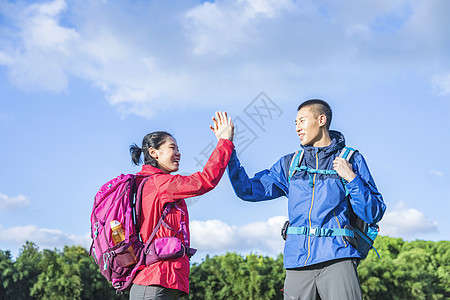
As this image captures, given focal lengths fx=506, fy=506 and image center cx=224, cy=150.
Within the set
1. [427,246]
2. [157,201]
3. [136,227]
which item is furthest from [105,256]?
[427,246]

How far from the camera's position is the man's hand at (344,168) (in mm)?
4008

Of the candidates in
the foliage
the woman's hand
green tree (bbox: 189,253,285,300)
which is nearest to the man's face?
the woman's hand

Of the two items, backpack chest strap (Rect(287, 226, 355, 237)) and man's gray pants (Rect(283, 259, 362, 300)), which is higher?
backpack chest strap (Rect(287, 226, 355, 237))

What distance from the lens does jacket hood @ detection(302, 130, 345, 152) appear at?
4.29 metres

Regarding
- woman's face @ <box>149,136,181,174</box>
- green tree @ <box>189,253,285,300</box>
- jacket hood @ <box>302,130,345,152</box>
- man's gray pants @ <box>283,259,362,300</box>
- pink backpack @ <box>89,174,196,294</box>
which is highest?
green tree @ <box>189,253,285,300</box>

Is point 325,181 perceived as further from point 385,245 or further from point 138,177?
point 385,245

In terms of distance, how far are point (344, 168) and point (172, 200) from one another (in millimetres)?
1389

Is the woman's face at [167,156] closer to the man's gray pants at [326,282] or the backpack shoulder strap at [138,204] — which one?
the backpack shoulder strap at [138,204]

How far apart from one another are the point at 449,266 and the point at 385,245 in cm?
479

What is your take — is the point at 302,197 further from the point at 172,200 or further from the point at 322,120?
the point at 172,200

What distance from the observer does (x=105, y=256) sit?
3.82 m

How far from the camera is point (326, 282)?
393 cm

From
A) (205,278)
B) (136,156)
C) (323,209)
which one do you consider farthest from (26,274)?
(323,209)

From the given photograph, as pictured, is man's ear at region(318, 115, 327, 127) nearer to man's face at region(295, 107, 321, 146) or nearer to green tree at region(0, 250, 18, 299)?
man's face at region(295, 107, 321, 146)
